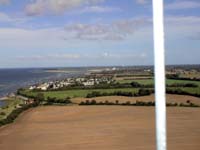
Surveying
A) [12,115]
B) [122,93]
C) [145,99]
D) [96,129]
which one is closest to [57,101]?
[122,93]

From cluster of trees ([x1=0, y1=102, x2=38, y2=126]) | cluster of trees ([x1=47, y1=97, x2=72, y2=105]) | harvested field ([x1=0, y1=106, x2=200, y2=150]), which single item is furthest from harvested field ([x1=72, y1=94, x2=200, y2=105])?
cluster of trees ([x1=0, y1=102, x2=38, y2=126])

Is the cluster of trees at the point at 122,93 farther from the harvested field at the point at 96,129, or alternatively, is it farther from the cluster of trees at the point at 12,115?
the cluster of trees at the point at 12,115

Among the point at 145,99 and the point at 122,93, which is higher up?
the point at 122,93

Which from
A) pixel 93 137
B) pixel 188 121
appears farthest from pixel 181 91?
pixel 93 137

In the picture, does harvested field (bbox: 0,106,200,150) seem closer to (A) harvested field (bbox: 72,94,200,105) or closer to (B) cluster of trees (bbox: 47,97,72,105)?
(B) cluster of trees (bbox: 47,97,72,105)

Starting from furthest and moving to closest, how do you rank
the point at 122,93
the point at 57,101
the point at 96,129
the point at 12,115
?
the point at 122,93 → the point at 57,101 → the point at 12,115 → the point at 96,129

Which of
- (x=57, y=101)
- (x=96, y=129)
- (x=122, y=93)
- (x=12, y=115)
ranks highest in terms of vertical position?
(x=122, y=93)

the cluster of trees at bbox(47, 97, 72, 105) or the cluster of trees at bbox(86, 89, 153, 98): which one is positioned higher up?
the cluster of trees at bbox(86, 89, 153, 98)

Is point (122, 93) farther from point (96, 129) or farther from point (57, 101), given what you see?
point (96, 129)

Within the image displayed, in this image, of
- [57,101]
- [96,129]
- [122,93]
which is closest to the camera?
[96,129]
